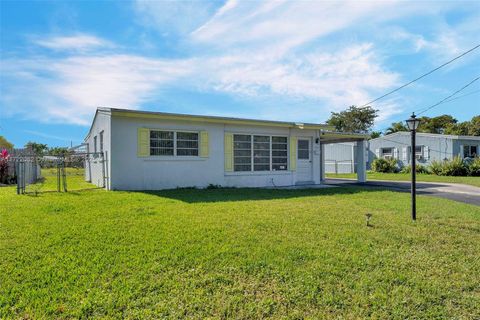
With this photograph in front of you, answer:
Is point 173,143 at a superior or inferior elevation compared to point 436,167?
superior

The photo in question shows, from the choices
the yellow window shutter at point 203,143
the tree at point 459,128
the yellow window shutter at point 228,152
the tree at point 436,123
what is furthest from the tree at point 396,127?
the yellow window shutter at point 203,143

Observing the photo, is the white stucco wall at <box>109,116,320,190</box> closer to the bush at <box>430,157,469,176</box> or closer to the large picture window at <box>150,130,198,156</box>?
the large picture window at <box>150,130,198,156</box>

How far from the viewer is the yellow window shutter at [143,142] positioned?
10.5 metres

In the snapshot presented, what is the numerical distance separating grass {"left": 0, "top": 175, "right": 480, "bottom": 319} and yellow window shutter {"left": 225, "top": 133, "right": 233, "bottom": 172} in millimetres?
5600

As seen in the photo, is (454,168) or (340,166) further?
(340,166)

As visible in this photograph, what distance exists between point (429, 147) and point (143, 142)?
22416 millimetres

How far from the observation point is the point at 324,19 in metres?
11.5

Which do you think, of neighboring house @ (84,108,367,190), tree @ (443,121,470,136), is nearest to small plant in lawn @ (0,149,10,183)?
neighboring house @ (84,108,367,190)

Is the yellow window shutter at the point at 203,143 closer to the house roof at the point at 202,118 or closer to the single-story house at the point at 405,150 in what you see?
the house roof at the point at 202,118

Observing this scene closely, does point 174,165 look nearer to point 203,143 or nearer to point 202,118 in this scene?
point 203,143

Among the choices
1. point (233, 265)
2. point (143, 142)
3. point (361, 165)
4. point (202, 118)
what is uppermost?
point (202, 118)

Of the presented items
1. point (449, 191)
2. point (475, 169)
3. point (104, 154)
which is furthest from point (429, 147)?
point (104, 154)

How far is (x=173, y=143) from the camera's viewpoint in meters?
11.2

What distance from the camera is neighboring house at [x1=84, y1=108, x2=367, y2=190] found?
33.9ft
